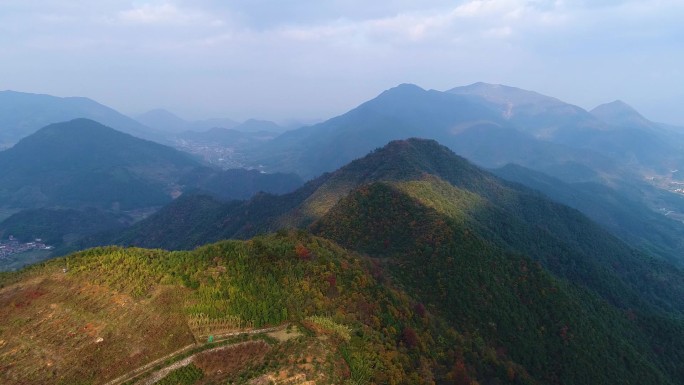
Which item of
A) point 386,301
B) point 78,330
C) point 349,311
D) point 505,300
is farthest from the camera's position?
point 505,300

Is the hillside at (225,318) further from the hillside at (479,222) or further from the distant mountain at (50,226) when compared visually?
the distant mountain at (50,226)

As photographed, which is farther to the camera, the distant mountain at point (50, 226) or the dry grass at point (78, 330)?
the distant mountain at point (50, 226)

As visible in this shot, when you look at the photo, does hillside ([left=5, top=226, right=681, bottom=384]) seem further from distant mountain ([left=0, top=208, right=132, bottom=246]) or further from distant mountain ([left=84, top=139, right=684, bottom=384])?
distant mountain ([left=0, top=208, right=132, bottom=246])

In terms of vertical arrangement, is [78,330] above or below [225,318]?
above

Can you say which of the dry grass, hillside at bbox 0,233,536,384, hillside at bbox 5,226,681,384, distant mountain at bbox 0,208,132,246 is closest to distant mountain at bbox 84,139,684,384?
hillside at bbox 5,226,681,384

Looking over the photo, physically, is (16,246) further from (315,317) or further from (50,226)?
(315,317)

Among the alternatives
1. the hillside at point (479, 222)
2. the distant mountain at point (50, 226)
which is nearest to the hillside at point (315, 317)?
the hillside at point (479, 222)

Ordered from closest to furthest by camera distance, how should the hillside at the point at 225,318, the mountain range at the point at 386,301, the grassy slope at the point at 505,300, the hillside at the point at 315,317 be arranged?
1. the hillside at the point at 225,318
2. the hillside at the point at 315,317
3. the mountain range at the point at 386,301
4. the grassy slope at the point at 505,300

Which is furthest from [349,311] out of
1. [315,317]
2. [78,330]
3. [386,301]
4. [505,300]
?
[505,300]

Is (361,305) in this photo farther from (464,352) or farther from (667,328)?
(667,328)
